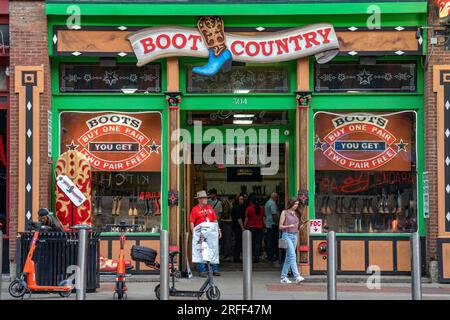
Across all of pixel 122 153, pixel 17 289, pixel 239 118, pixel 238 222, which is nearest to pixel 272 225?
pixel 238 222

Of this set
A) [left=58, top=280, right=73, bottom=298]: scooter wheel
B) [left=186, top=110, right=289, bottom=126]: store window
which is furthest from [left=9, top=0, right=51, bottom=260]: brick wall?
[left=58, top=280, right=73, bottom=298]: scooter wheel

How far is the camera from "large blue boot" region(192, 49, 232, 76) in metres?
15.9

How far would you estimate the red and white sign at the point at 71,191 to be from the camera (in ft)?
49.0

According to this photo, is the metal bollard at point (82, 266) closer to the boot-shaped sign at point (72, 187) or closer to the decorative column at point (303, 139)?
the boot-shaped sign at point (72, 187)

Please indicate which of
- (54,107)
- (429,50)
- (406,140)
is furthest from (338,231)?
(54,107)

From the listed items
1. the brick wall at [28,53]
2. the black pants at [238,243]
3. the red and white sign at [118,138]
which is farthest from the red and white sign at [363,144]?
the brick wall at [28,53]

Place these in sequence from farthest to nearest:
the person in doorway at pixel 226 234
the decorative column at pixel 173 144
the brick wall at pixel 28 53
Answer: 1. the person in doorway at pixel 226 234
2. the decorative column at pixel 173 144
3. the brick wall at pixel 28 53

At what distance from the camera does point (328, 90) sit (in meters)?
16.0

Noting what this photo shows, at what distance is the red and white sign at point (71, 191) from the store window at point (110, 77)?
2.13 m

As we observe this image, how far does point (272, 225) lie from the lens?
60.7 feet

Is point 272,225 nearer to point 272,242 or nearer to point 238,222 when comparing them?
point 272,242

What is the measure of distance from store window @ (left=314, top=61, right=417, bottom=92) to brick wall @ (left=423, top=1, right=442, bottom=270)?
607mm

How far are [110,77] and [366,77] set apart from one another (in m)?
5.10

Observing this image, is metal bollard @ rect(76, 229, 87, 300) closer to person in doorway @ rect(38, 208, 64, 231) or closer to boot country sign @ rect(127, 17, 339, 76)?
person in doorway @ rect(38, 208, 64, 231)
